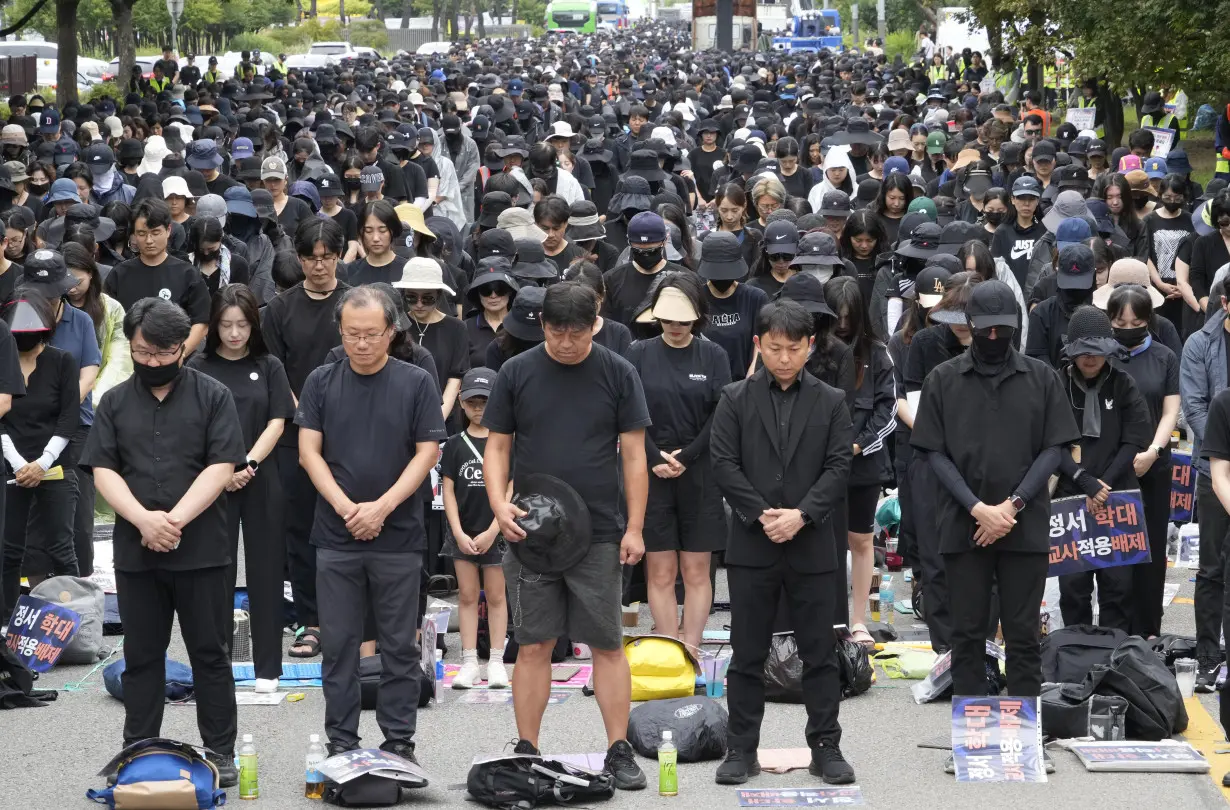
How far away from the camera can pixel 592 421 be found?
7.35 m

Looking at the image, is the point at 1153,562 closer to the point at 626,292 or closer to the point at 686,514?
the point at 686,514

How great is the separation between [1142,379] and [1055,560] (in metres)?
1.21

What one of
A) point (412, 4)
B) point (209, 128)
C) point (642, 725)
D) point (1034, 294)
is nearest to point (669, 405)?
point (642, 725)

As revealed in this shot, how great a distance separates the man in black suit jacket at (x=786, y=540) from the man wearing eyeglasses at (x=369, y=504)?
1.26 meters

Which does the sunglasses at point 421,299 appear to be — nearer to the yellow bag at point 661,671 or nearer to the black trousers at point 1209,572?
the yellow bag at point 661,671

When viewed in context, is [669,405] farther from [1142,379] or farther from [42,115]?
[42,115]

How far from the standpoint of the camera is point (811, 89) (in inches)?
1572

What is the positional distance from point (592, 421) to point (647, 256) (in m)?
3.28

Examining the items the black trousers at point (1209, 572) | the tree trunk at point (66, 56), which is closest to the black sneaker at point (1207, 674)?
the black trousers at point (1209, 572)

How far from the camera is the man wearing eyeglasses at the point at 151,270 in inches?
441

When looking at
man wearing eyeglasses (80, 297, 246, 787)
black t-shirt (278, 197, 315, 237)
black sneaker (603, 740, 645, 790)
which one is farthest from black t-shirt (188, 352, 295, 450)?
black t-shirt (278, 197, 315, 237)

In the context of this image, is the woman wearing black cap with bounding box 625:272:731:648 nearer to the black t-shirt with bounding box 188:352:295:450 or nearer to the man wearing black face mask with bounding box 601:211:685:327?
the man wearing black face mask with bounding box 601:211:685:327

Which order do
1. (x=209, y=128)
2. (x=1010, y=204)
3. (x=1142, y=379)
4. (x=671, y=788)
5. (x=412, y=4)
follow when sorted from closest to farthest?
1. (x=671, y=788)
2. (x=1142, y=379)
3. (x=1010, y=204)
4. (x=209, y=128)
5. (x=412, y=4)

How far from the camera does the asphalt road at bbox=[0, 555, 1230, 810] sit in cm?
718
